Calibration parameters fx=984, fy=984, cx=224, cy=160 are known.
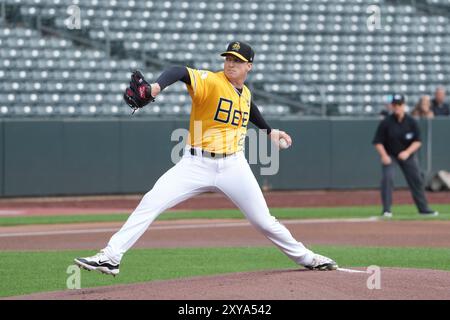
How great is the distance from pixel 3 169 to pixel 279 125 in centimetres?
585

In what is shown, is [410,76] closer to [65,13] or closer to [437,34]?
[437,34]

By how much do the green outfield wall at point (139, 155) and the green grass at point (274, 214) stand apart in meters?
3.09

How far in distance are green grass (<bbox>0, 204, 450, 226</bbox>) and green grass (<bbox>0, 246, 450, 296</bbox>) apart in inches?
167

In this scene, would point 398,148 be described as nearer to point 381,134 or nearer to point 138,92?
point 381,134

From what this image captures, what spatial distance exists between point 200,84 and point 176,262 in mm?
3137

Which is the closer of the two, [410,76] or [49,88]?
[49,88]

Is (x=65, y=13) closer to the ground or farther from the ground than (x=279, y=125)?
farther from the ground

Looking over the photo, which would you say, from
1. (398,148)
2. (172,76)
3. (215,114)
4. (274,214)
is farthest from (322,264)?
(274,214)

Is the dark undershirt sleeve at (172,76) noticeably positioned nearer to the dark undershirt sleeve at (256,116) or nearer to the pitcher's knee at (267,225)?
the dark undershirt sleeve at (256,116)

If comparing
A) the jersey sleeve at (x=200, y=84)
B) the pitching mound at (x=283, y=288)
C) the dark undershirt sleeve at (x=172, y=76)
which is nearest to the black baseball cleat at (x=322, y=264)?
the pitching mound at (x=283, y=288)

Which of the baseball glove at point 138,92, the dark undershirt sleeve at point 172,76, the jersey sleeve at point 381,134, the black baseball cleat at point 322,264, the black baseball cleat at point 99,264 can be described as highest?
the dark undershirt sleeve at point 172,76

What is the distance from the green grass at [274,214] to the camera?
51.1 ft

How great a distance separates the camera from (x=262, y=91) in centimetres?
2262
